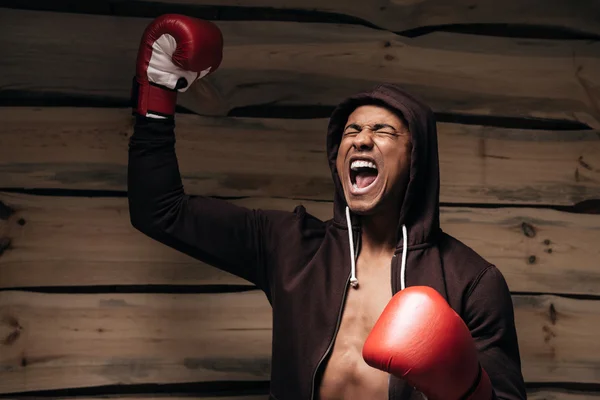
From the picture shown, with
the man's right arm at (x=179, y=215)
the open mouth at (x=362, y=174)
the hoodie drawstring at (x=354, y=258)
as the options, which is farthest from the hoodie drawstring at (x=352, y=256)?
the man's right arm at (x=179, y=215)

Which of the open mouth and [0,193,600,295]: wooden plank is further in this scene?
[0,193,600,295]: wooden plank

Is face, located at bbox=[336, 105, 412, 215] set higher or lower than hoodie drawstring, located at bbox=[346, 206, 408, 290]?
higher

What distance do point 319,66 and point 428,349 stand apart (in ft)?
3.95

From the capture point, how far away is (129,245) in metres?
2.50

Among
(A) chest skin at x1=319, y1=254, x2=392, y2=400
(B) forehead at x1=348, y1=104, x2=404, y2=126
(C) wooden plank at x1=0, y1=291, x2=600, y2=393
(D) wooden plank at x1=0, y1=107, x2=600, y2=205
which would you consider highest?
(B) forehead at x1=348, y1=104, x2=404, y2=126

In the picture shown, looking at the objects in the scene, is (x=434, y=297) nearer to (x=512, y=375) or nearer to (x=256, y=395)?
(x=512, y=375)

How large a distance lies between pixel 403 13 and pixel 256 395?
1.40 metres

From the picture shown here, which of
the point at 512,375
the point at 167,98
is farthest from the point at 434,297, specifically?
the point at 167,98

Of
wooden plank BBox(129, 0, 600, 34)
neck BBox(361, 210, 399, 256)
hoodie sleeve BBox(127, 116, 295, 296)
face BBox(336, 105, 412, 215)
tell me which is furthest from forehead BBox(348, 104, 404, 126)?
wooden plank BBox(129, 0, 600, 34)

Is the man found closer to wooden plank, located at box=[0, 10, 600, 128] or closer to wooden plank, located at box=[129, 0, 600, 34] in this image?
wooden plank, located at box=[0, 10, 600, 128]

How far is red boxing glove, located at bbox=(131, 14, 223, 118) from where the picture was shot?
2021 mm

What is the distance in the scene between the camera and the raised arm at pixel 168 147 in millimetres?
2037

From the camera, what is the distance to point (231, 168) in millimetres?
2525

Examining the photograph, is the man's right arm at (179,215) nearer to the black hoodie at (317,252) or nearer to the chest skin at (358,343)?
the black hoodie at (317,252)
